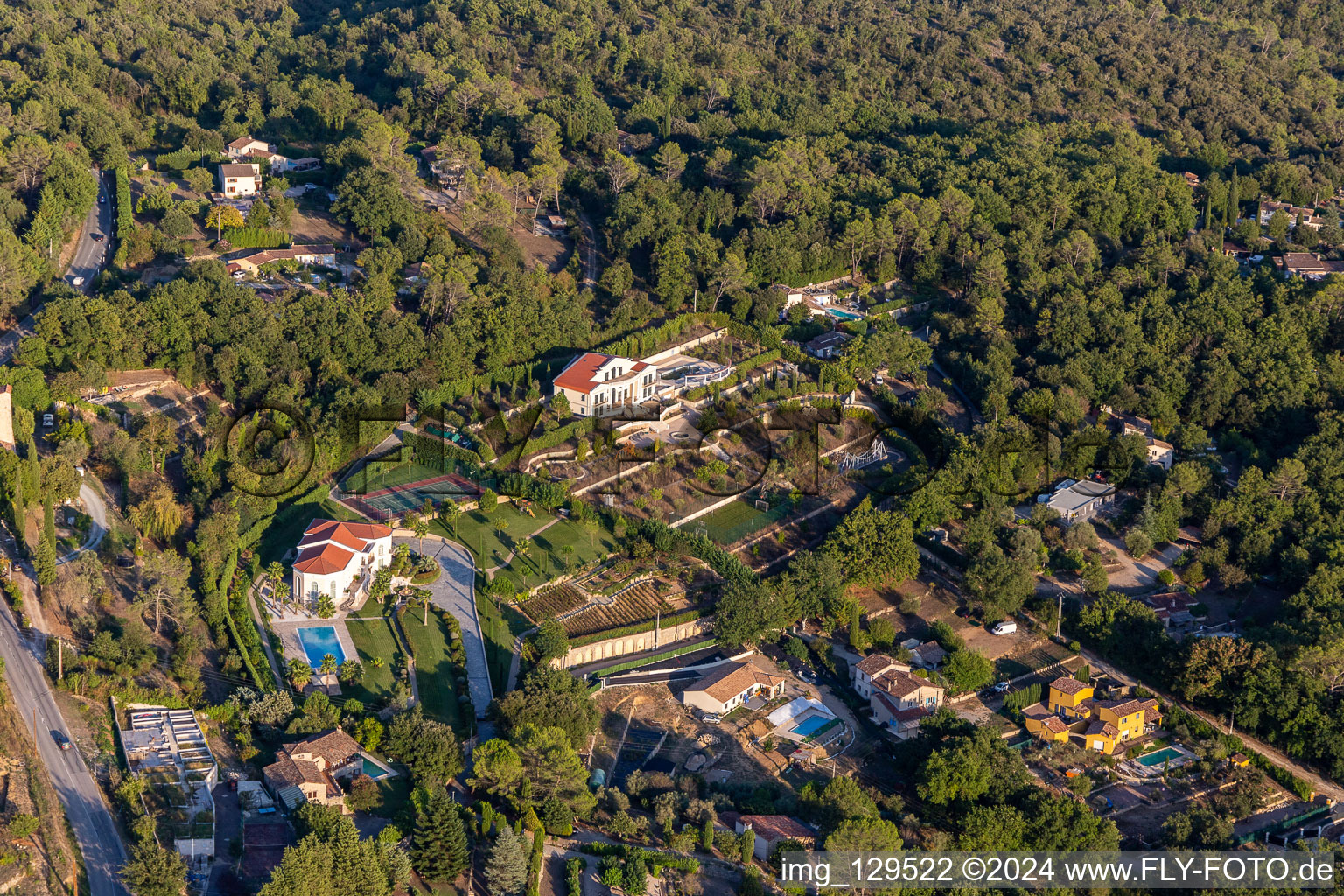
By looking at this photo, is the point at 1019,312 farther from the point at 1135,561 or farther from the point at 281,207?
the point at 281,207

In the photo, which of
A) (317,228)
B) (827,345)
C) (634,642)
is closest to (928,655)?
(634,642)

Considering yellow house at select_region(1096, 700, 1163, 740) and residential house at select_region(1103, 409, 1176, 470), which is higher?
residential house at select_region(1103, 409, 1176, 470)

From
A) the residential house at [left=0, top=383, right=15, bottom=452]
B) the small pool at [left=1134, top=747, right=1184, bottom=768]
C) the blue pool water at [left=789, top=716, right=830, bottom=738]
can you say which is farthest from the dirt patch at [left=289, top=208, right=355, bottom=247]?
the small pool at [left=1134, top=747, right=1184, bottom=768]

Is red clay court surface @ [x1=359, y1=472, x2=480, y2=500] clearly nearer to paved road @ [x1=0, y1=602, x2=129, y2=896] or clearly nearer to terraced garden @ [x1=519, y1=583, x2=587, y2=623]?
terraced garden @ [x1=519, y1=583, x2=587, y2=623]

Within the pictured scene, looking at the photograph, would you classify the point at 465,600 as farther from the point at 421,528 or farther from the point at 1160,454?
the point at 1160,454

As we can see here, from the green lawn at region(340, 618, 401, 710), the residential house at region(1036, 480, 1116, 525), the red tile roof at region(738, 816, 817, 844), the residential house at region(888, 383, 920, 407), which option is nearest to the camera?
the red tile roof at region(738, 816, 817, 844)

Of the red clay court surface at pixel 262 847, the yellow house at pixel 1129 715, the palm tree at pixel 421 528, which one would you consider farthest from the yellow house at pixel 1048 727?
the red clay court surface at pixel 262 847

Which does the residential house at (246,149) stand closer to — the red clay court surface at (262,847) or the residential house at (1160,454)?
the red clay court surface at (262,847)
